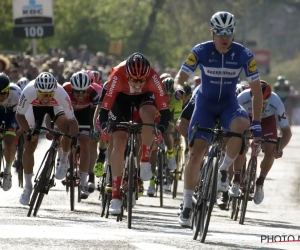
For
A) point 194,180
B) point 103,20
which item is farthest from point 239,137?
point 103,20

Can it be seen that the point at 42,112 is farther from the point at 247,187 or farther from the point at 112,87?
the point at 247,187

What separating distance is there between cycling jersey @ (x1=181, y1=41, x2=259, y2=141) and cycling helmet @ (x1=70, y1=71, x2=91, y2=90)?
3986 mm

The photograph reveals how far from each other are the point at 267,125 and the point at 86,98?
8.48 ft

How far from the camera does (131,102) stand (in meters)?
13.6

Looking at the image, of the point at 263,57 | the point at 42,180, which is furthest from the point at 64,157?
Answer: the point at 263,57

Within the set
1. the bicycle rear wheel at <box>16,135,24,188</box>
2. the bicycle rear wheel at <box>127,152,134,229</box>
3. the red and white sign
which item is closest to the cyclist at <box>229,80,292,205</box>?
the bicycle rear wheel at <box>127,152,134,229</box>

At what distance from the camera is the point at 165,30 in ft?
196

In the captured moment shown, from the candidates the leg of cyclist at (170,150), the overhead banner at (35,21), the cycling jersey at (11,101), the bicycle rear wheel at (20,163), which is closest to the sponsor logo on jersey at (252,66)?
the cycling jersey at (11,101)

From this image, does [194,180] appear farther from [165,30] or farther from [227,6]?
[227,6]

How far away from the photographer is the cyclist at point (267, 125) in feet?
50.6

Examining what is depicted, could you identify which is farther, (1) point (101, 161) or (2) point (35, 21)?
(2) point (35, 21)

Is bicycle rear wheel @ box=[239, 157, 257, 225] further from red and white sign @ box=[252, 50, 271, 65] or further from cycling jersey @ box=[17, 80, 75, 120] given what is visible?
red and white sign @ box=[252, 50, 271, 65]

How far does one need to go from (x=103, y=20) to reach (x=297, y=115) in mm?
13134

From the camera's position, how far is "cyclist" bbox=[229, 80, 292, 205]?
15.4 metres
